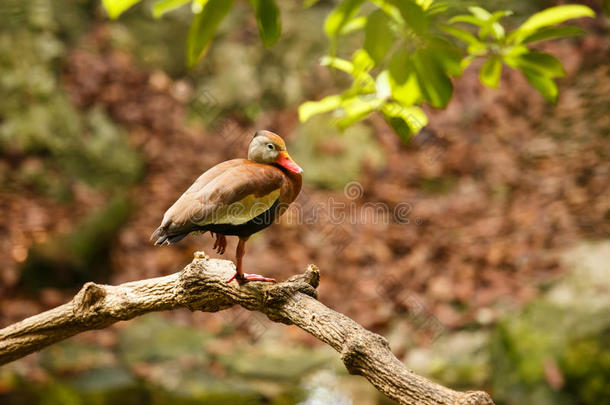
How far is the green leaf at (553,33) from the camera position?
131cm

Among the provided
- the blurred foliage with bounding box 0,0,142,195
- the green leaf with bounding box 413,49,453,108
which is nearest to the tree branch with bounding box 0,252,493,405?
the green leaf with bounding box 413,49,453,108

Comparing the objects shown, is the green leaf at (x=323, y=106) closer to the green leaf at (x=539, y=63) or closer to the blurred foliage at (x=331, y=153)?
the green leaf at (x=539, y=63)

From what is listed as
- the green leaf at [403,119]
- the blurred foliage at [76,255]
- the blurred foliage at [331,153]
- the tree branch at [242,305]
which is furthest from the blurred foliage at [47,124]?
the green leaf at [403,119]

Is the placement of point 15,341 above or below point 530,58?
below

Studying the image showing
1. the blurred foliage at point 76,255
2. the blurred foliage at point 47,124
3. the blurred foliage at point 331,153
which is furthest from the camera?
the blurred foliage at point 331,153

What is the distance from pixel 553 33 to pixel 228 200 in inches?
35.6

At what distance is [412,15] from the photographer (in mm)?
915

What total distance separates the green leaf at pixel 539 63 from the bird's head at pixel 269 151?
64 cm

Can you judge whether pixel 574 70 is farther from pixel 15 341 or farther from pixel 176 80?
pixel 15 341

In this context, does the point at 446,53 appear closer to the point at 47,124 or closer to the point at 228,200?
the point at 228,200


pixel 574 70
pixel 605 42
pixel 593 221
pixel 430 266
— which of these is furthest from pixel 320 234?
pixel 605 42

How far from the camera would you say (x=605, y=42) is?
601 cm

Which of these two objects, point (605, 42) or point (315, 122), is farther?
point (605, 42)

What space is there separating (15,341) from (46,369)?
197 centimetres
